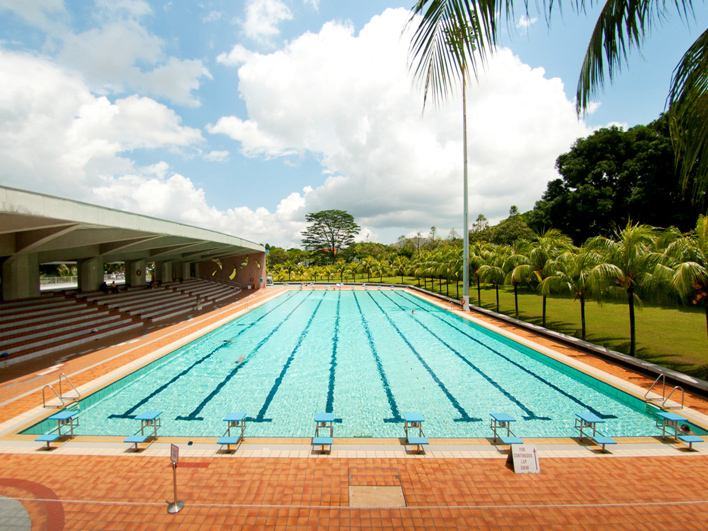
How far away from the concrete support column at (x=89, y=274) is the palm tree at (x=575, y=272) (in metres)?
21.5

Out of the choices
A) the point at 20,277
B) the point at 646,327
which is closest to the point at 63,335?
the point at 20,277

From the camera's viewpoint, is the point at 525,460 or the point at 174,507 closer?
the point at 174,507

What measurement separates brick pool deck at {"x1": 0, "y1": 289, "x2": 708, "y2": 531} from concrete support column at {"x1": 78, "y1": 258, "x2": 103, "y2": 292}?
44.6 feet

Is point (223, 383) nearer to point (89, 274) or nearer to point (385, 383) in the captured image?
point (385, 383)

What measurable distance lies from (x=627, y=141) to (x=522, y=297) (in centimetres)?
1417

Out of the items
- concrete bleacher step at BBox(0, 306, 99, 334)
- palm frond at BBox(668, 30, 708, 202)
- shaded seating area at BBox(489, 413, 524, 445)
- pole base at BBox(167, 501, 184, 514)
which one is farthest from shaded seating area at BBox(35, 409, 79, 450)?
palm frond at BBox(668, 30, 708, 202)

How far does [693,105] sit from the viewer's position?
2.12 m

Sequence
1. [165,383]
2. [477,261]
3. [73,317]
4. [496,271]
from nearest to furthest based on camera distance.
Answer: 1. [165,383]
2. [73,317]
3. [496,271]
4. [477,261]

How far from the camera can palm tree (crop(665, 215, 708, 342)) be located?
8.04 metres

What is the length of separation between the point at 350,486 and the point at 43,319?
47.4 feet

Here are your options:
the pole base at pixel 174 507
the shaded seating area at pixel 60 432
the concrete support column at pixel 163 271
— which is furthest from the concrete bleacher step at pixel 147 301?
the pole base at pixel 174 507

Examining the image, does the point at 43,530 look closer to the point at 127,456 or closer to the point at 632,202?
the point at 127,456

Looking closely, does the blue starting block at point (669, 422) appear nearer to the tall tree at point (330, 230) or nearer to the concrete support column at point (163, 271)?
the concrete support column at point (163, 271)

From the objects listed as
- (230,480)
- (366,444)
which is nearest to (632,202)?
(366,444)
